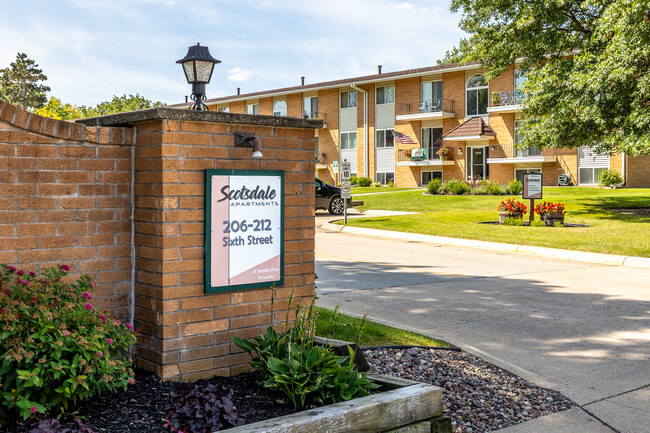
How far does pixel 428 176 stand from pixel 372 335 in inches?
1565

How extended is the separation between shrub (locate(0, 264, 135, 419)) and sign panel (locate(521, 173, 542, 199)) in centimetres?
1928

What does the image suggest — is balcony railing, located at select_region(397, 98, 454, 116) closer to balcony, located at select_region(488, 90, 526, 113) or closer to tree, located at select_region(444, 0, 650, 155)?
balcony, located at select_region(488, 90, 526, 113)

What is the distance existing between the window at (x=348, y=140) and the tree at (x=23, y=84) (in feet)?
127

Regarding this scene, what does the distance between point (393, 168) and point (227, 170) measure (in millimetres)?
43248

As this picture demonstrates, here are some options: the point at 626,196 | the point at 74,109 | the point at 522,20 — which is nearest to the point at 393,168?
the point at 626,196

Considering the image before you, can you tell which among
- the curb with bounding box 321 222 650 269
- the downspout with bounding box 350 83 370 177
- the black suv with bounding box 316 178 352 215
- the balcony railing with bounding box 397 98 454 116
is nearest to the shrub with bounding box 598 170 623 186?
the balcony railing with bounding box 397 98 454 116

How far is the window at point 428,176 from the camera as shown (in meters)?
44.9

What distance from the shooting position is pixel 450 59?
107ft

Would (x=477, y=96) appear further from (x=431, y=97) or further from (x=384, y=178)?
(x=384, y=178)

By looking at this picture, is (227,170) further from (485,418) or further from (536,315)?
(536,315)

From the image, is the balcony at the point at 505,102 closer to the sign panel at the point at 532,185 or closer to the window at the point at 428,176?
the window at the point at 428,176

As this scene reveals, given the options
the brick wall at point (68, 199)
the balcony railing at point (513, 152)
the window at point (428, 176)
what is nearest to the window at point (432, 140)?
the window at point (428, 176)

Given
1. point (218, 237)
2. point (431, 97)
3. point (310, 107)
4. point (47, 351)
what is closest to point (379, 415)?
point (218, 237)

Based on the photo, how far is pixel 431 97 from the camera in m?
44.8
